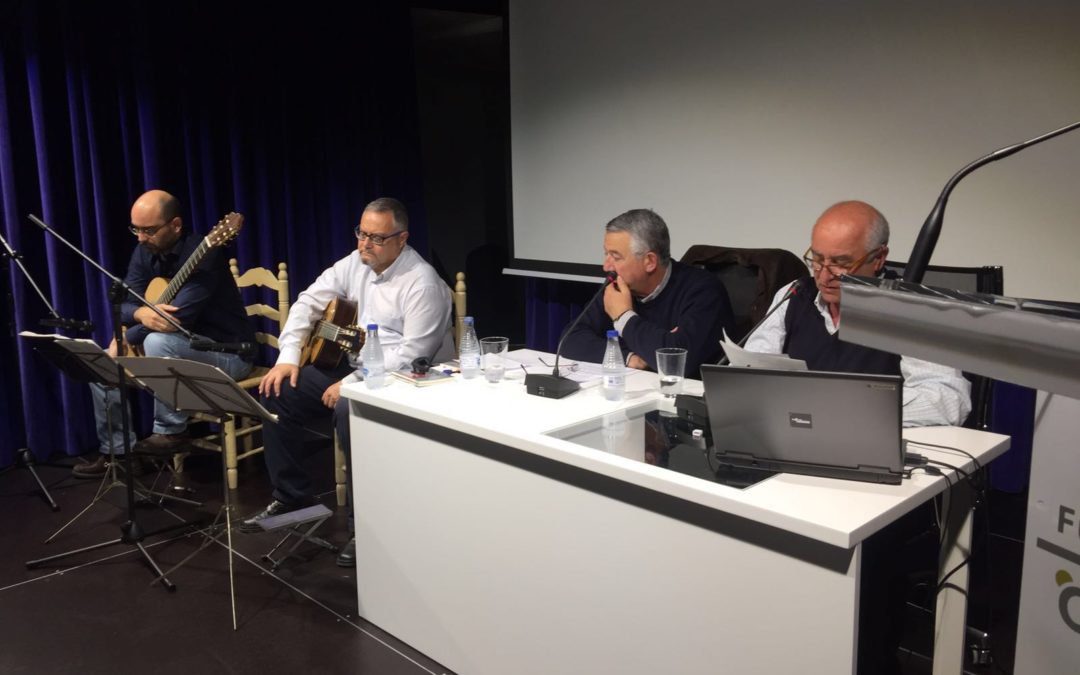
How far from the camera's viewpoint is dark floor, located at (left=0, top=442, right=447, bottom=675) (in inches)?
88.4

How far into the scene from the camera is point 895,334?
1078mm

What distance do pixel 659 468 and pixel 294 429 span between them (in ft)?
6.17

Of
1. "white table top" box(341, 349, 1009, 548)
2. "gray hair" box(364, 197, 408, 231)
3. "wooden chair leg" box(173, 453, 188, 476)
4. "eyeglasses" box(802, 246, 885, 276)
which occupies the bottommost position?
"wooden chair leg" box(173, 453, 188, 476)

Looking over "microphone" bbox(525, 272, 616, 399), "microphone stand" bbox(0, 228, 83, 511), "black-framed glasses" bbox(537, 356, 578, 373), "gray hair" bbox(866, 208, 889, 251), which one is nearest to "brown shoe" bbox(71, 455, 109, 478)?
"microphone stand" bbox(0, 228, 83, 511)

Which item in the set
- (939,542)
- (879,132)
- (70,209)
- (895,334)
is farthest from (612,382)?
(70,209)

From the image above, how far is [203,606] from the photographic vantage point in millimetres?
2539

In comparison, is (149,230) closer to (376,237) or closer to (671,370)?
(376,237)

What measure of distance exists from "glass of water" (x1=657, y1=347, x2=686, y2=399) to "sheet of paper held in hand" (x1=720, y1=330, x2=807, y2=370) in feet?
1.14

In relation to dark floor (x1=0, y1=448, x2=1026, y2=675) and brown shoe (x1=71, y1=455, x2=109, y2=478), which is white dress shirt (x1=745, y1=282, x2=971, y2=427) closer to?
dark floor (x1=0, y1=448, x2=1026, y2=675)

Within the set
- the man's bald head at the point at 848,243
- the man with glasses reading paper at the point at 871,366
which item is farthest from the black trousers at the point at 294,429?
the man's bald head at the point at 848,243

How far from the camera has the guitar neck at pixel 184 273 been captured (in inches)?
135

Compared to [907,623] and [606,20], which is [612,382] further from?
[606,20]

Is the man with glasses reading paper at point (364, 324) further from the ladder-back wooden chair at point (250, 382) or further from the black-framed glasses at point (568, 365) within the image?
the black-framed glasses at point (568, 365)

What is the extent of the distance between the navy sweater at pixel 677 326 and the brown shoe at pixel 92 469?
7.46 ft
